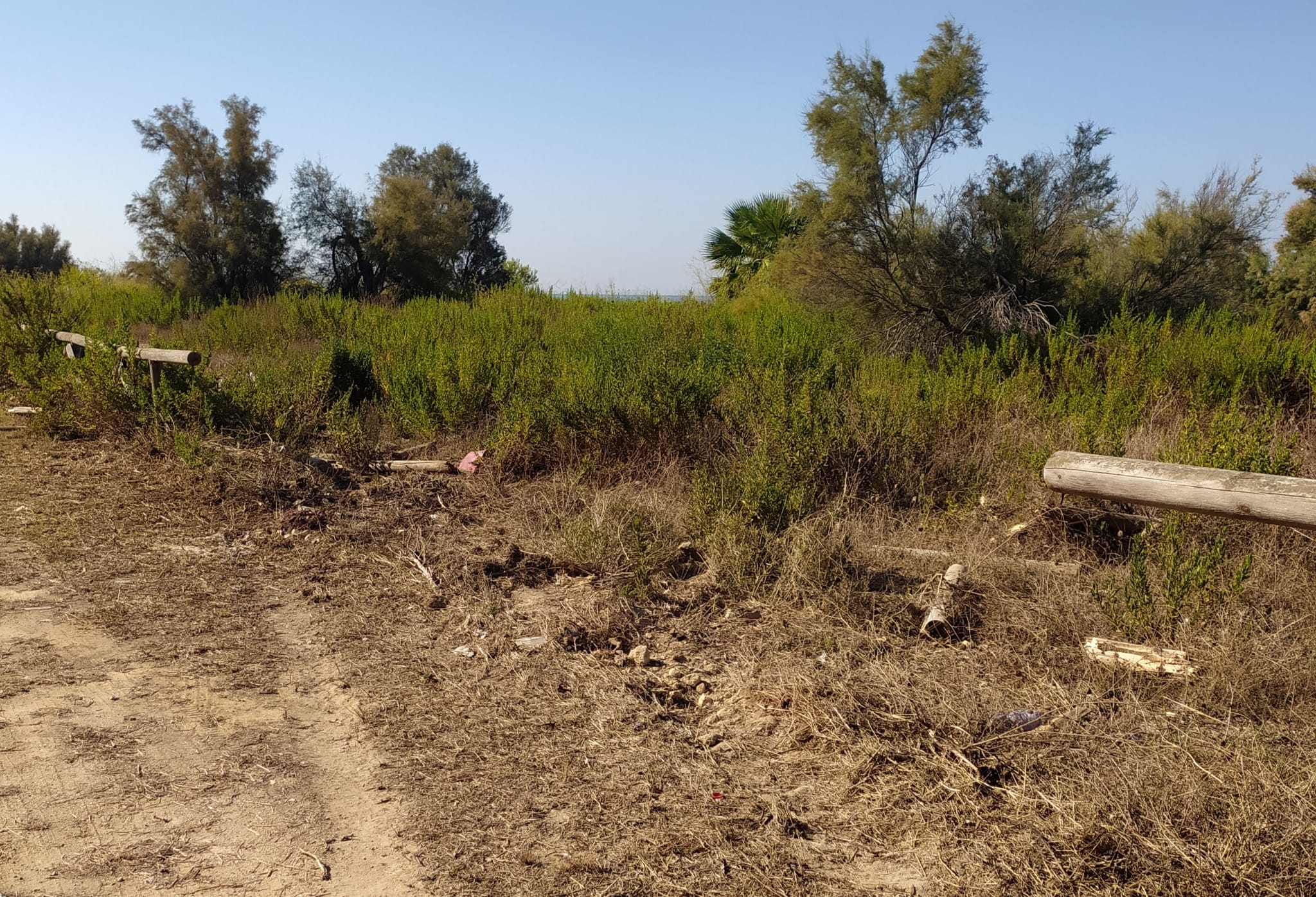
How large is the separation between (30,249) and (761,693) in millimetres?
32943

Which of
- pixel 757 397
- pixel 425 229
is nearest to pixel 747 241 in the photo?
pixel 425 229

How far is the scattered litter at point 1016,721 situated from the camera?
347cm

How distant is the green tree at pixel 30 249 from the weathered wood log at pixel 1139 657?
1223 inches

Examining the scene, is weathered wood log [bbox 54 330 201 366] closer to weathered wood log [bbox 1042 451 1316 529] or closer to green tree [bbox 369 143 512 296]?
weathered wood log [bbox 1042 451 1316 529]

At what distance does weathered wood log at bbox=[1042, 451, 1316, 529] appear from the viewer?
3.44m

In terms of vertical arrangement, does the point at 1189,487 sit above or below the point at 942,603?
above

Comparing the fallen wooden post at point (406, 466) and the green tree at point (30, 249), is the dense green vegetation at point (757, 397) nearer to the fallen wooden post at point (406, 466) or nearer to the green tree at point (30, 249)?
the fallen wooden post at point (406, 466)

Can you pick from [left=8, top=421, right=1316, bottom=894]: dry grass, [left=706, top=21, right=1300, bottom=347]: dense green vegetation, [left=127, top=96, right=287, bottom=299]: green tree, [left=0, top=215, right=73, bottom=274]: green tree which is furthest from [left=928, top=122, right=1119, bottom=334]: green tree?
[left=0, top=215, right=73, bottom=274]: green tree

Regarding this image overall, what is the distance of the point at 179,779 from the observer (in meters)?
3.31

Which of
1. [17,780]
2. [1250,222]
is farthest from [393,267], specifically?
[17,780]

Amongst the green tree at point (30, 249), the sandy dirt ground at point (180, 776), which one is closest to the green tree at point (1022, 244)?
the sandy dirt ground at point (180, 776)

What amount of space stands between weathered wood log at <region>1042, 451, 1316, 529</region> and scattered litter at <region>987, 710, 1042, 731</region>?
3.39ft

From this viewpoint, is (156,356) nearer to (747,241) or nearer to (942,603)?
(942,603)

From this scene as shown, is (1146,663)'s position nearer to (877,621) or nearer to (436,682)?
(877,621)
